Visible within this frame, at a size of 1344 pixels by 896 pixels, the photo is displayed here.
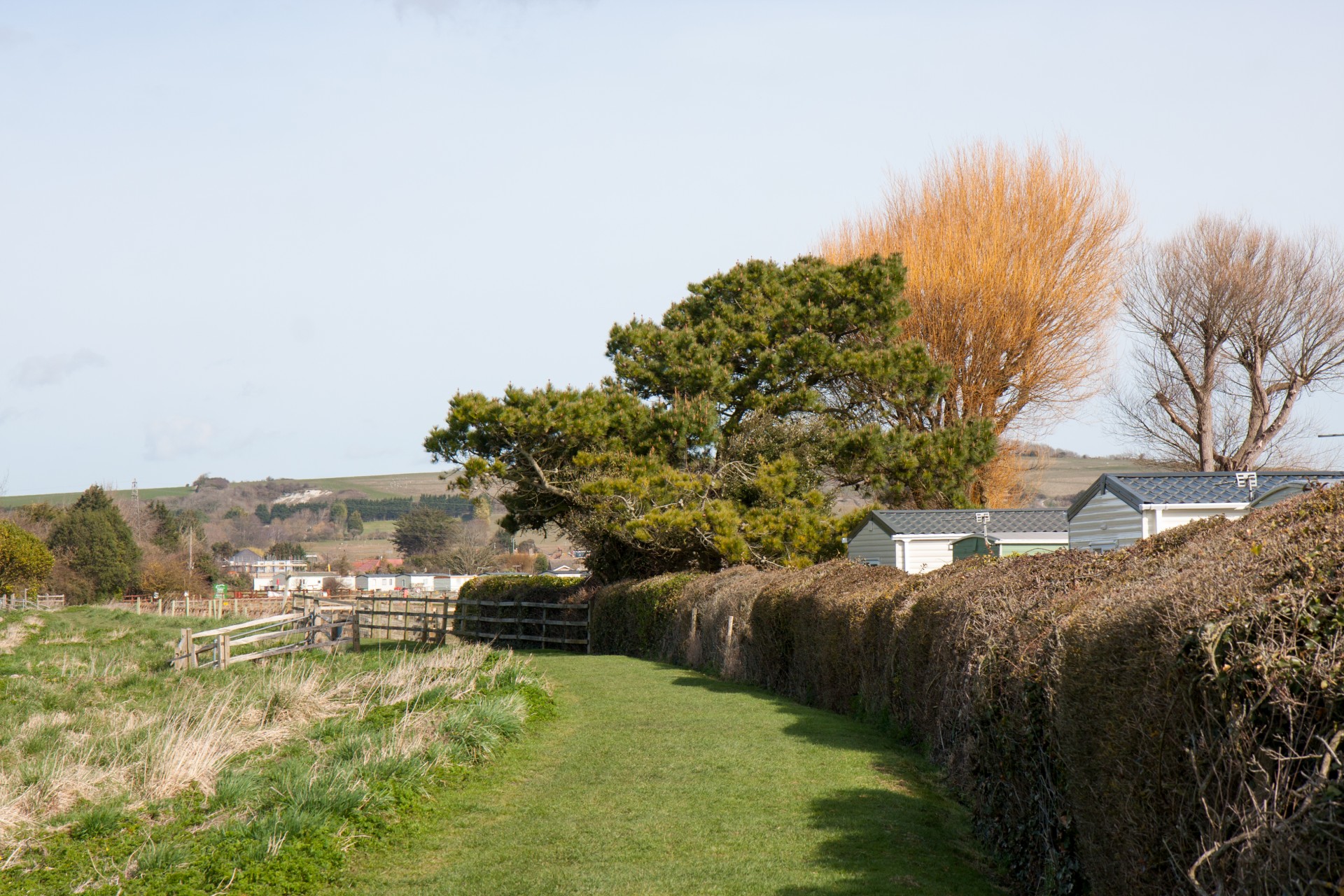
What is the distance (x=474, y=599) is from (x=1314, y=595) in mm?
33451

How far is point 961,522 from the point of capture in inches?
1037

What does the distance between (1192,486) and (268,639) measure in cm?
2122

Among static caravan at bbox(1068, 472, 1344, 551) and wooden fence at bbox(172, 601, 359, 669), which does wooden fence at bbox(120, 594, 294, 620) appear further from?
static caravan at bbox(1068, 472, 1344, 551)

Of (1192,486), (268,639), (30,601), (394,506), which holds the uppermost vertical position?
(394,506)

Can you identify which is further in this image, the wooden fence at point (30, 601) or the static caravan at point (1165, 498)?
the wooden fence at point (30, 601)

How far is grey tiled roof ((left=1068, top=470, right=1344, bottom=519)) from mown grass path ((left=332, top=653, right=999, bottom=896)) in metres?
7.64

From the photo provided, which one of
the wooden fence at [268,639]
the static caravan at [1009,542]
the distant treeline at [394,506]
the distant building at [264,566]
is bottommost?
the distant building at [264,566]

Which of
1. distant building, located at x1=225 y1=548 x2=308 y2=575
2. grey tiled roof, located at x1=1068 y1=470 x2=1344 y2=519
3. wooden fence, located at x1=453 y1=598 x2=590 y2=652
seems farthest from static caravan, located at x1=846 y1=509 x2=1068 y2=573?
distant building, located at x1=225 y1=548 x2=308 y2=575

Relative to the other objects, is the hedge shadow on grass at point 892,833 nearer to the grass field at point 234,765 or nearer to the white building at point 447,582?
the grass field at point 234,765

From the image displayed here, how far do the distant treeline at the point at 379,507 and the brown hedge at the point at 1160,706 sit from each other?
466 feet

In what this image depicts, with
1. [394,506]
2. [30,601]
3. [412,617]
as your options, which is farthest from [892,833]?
[394,506]

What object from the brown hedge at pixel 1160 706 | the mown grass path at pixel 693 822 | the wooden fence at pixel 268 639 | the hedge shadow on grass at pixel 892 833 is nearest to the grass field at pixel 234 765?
the mown grass path at pixel 693 822

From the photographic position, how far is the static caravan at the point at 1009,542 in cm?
2444

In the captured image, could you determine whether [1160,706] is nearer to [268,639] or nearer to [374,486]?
[268,639]
